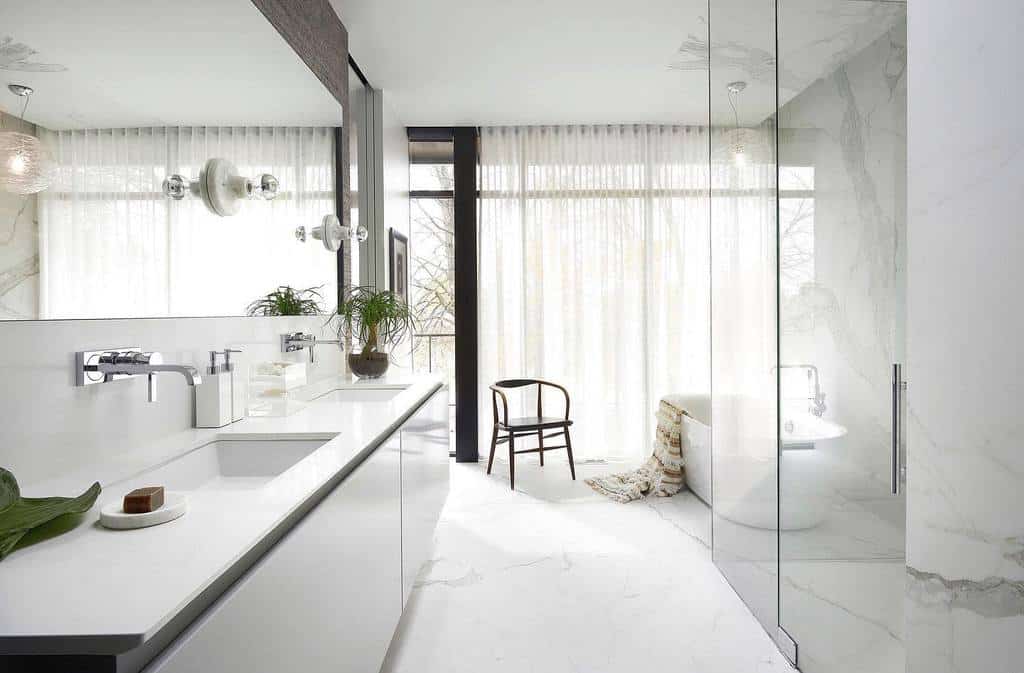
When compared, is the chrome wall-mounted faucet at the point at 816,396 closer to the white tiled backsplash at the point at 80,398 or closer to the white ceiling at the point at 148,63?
the white tiled backsplash at the point at 80,398

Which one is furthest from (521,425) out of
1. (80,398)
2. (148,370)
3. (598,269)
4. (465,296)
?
(80,398)

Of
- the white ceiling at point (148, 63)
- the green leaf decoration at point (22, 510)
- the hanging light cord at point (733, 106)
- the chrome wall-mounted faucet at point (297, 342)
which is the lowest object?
the green leaf decoration at point (22, 510)

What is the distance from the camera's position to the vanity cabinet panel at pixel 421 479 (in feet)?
6.72

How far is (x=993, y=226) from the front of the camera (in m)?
1.02

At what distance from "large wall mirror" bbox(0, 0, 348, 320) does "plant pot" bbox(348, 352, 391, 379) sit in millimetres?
725

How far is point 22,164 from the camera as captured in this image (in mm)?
1104

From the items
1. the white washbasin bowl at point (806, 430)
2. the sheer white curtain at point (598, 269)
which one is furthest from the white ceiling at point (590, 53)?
the white washbasin bowl at point (806, 430)

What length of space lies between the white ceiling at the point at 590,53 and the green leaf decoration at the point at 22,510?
195cm

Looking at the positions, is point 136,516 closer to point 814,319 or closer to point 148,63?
point 148,63

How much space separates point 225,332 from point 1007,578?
196 cm

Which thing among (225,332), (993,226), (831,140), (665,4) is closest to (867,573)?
(993,226)

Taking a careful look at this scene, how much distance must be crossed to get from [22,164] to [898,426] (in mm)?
1889

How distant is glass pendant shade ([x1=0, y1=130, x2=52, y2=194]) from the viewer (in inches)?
42.0

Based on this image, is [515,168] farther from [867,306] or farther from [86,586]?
[86,586]
